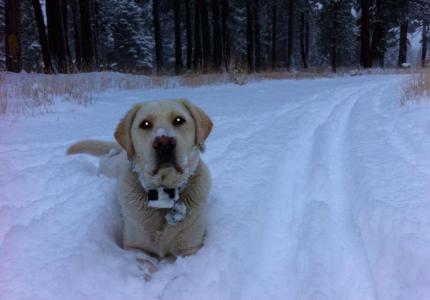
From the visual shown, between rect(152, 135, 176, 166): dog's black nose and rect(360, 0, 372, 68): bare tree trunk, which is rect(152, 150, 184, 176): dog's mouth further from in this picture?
rect(360, 0, 372, 68): bare tree trunk

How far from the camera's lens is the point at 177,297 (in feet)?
6.95

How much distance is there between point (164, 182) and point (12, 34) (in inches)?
438

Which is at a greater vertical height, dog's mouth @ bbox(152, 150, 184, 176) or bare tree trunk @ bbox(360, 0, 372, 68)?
bare tree trunk @ bbox(360, 0, 372, 68)

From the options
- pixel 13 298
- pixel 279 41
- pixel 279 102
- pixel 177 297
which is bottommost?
pixel 177 297

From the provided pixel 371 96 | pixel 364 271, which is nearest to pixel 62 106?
pixel 364 271

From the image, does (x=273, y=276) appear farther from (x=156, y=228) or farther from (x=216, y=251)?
(x=156, y=228)

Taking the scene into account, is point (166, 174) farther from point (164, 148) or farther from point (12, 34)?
point (12, 34)

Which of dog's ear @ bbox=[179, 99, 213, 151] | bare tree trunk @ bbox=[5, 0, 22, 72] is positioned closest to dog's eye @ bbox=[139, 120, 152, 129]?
dog's ear @ bbox=[179, 99, 213, 151]

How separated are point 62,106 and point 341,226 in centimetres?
588

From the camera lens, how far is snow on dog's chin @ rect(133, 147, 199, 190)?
8.25 ft

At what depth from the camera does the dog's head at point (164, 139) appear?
2443 millimetres

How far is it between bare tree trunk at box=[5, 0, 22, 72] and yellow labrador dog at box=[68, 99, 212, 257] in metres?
10.7

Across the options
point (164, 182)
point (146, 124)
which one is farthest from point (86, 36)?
point (164, 182)

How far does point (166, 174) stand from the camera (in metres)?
2.56
